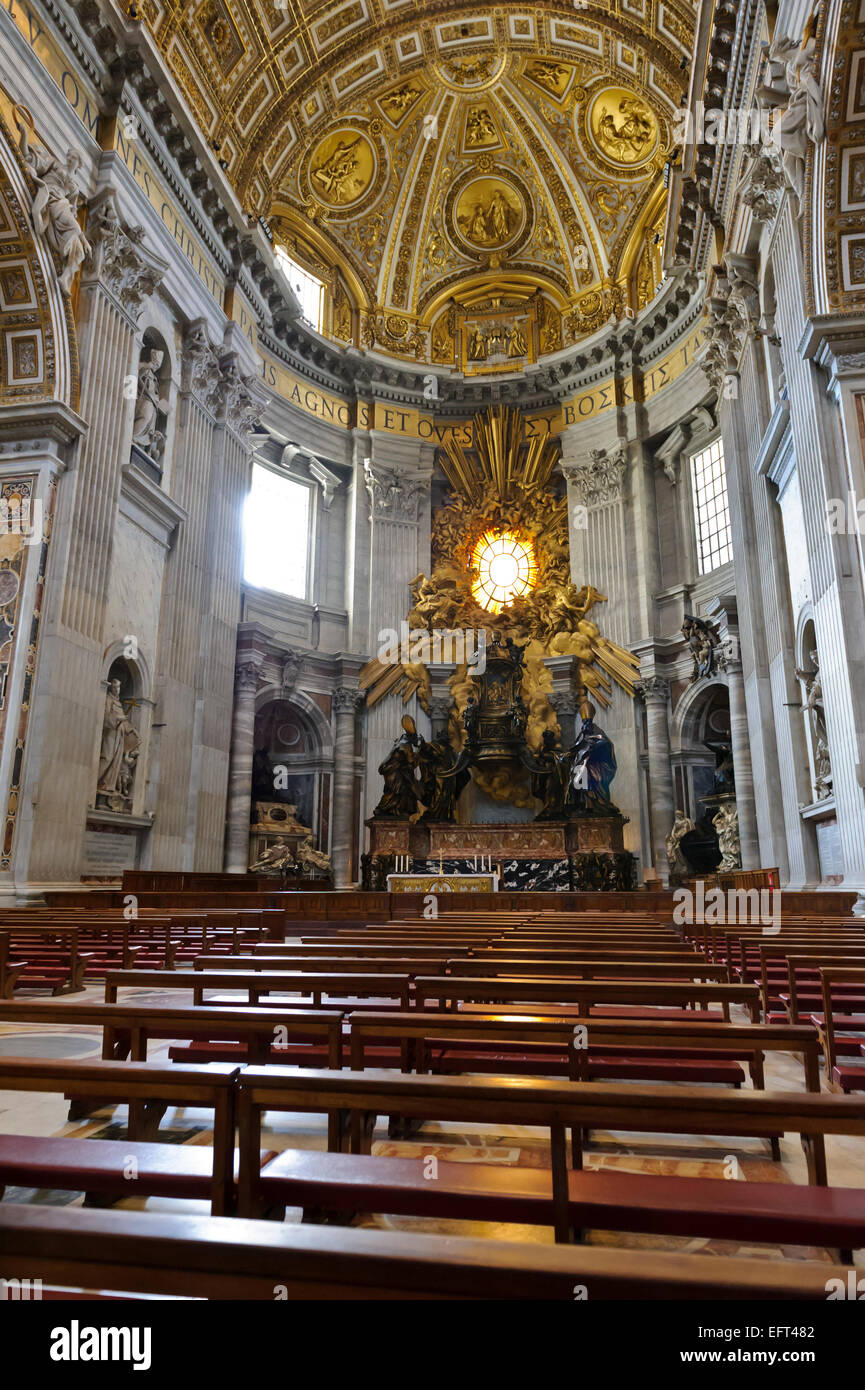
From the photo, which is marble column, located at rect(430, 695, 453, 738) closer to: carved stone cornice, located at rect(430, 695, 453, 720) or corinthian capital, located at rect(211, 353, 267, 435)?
carved stone cornice, located at rect(430, 695, 453, 720)

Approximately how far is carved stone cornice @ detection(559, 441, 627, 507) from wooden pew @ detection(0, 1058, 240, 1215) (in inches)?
815

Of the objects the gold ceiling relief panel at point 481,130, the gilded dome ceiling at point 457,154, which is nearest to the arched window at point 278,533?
the gilded dome ceiling at point 457,154

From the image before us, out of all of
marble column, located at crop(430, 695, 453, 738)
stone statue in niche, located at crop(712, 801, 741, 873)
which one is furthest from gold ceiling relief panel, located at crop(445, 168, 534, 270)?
stone statue in niche, located at crop(712, 801, 741, 873)

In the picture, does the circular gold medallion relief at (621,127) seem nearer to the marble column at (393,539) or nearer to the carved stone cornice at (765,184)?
the marble column at (393,539)

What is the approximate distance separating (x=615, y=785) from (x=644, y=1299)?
18.6 meters

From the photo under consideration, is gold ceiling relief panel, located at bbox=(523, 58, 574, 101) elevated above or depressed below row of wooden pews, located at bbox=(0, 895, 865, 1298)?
above

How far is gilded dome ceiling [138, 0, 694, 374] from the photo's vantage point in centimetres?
1845

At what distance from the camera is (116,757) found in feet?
42.4

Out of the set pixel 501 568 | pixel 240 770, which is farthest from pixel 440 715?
pixel 240 770

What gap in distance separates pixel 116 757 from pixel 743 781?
10280 millimetres

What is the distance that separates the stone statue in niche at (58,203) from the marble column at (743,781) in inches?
494

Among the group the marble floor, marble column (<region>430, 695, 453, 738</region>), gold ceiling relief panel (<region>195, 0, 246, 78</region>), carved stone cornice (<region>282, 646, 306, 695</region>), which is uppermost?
gold ceiling relief panel (<region>195, 0, 246, 78</region>)

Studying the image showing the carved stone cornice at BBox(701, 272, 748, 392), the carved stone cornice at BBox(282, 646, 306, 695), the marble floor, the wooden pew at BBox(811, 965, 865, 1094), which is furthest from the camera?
the carved stone cornice at BBox(282, 646, 306, 695)

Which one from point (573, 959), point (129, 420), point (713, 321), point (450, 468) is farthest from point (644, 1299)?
point (450, 468)
